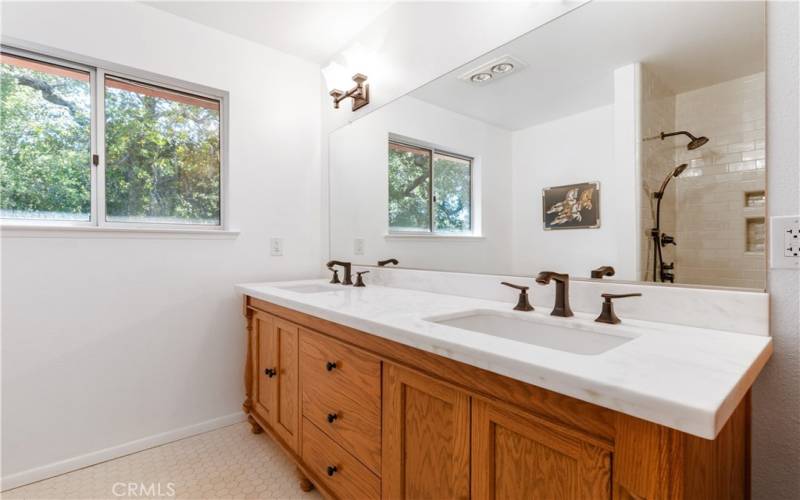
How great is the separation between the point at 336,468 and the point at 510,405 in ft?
2.66

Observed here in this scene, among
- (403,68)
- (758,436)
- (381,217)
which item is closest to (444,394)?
(758,436)

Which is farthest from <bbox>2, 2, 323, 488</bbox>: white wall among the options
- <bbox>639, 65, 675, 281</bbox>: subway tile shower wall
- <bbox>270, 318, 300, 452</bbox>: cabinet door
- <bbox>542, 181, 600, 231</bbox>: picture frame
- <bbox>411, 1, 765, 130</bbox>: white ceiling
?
<bbox>639, 65, 675, 281</bbox>: subway tile shower wall

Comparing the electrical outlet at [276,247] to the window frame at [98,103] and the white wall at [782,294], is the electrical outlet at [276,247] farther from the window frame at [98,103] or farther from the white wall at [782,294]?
the white wall at [782,294]

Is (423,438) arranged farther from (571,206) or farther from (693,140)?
(693,140)

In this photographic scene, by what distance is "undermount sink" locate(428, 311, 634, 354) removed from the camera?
0.99 m

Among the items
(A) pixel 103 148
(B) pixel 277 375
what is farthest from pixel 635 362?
(A) pixel 103 148

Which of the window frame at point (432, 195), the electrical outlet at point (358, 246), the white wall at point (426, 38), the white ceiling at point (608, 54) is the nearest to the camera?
the white ceiling at point (608, 54)

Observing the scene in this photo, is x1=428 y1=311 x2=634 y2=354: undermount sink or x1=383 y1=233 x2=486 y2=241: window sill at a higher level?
x1=383 y1=233 x2=486 y2=241: window sill

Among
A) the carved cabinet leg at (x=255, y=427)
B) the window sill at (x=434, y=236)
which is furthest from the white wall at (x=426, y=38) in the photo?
the carved cabinet leg at (x=255, y=427)

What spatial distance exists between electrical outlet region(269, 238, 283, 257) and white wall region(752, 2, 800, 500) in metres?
2.22

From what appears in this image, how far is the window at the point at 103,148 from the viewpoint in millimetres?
1671

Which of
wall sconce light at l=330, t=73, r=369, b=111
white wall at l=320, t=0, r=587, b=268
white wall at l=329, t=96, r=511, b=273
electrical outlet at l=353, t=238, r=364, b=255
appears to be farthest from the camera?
electrical outlet at l=353, t=238, r=364, b=255

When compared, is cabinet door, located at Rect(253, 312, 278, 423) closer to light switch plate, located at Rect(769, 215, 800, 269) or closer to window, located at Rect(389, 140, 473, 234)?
window, located at Rect(389, 140, 473, 234)

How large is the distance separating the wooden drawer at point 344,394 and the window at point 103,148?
1259mm
